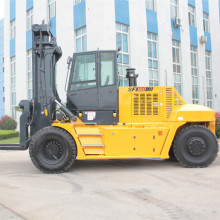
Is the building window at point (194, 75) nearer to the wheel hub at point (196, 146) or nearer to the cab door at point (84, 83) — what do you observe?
the wheel hub at point (196, 146)

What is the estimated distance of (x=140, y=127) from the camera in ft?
23.3

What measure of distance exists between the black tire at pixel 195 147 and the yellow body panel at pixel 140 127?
10.2 inches

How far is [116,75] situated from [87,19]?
12486mm

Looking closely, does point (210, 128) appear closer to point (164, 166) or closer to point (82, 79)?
point (164, 166)

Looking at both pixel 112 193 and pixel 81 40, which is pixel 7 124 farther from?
pixel 112 193

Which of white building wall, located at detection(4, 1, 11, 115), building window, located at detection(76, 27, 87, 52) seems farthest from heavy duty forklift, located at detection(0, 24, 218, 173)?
white building wall, located at detection(4, 1, 11, 115)

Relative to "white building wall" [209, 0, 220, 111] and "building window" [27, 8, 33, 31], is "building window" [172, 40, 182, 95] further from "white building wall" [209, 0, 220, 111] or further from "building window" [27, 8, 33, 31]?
"building window" [27, 8, 33, 31]

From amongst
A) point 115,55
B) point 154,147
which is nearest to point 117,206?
point 154,147

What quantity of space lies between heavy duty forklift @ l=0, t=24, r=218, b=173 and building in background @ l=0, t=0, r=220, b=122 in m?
8.76

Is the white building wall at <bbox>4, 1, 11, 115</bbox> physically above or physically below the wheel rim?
above

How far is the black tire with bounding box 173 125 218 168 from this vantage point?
22.8ft

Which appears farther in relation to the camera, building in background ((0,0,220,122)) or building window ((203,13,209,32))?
building window ((203,13,209,32))

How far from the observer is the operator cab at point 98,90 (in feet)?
23.2

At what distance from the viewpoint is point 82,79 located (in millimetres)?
7160
